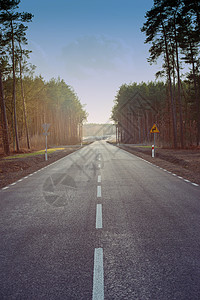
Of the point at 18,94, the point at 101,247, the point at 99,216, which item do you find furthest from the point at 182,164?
the point at 18,94

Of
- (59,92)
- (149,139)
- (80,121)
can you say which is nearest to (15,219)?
(59,92)

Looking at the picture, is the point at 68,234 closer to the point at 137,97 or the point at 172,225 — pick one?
the point at 172,225

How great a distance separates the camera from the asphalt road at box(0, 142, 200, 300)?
2736mm

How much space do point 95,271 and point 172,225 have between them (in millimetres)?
2265

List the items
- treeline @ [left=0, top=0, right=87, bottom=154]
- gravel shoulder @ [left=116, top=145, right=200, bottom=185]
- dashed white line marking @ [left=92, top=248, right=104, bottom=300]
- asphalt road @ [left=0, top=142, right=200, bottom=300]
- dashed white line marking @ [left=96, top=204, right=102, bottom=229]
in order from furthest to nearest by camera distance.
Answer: treeline @ [left=0, top=0, right=87, bottom=154] → gravel shoulder @ [left=116, top=145, right=200, bottom=185] → dashed white line marking @ [left=96, top=204, right=102, bottom=229] → asphalt road @ [left=0, top=142, right=200, bottom=300] → dashed white line marking @ [left=92, top=248, right=104, bottom=300]

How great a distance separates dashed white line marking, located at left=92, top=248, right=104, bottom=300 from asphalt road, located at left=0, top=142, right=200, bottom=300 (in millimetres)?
10

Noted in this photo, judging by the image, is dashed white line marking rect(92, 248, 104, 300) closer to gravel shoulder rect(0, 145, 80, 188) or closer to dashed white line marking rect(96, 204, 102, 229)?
dashed white line marking rect(96, 204, 102, 229)

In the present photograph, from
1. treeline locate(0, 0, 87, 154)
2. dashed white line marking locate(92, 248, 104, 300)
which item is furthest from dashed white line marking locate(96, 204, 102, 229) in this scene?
treeline locate(0, 0, 87, 154)

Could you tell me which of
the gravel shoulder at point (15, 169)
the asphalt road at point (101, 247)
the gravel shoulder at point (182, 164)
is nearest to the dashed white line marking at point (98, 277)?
the asphalt road at point (101, 247)

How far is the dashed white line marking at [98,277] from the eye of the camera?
2.61m

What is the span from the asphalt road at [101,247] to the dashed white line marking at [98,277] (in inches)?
0.4

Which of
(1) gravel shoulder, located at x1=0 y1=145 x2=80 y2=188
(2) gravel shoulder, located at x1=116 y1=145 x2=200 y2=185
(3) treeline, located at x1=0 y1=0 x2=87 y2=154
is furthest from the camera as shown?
(3) treeline, located at x1=0 y1=0 x2=87 y2=154

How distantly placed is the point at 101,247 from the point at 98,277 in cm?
89

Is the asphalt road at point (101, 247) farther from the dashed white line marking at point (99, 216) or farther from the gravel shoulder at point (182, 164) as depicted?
the gravel shoulder at point (182, 164)
